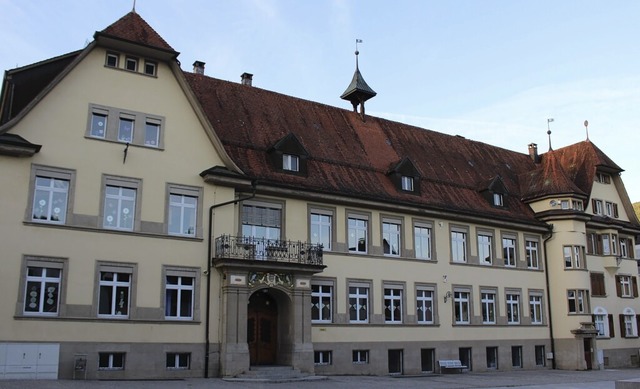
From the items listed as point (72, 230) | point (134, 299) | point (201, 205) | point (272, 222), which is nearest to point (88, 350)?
point (134, 299)

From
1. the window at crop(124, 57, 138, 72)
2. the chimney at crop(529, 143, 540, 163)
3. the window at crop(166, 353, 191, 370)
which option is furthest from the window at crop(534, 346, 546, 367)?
the window at crop(124, 57, 138, 72)

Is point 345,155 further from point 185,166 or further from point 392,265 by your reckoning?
point 185,166

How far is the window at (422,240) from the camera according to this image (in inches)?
1203

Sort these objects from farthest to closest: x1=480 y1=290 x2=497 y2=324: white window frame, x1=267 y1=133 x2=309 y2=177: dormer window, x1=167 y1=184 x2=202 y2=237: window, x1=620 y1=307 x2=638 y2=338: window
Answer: x1=620 y1=307 x2=638 y2=338: window → x1=480 y1=290 x2=497 y2=324: white window frame → x1=267 y1=133 x2=309 y2=177: dormer window → x1=167 y1=184 x2=202 y2=237: window

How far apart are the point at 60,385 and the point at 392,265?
589 inches

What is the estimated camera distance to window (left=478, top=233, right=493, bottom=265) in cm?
3309

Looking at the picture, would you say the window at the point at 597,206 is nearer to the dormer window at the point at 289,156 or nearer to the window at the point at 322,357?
the dormer window at the point at 289,156

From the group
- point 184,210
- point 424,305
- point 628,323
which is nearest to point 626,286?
point 628,323

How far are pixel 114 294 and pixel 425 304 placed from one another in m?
14.1

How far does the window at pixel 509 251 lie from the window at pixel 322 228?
11.0 m

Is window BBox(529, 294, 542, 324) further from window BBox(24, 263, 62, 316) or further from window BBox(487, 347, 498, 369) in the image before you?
window BBox(24, 263, 62, 316)

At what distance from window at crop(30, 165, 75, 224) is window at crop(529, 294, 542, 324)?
2356 cm

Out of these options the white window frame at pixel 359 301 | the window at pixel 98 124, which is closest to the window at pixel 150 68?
the window at pixel 98 124

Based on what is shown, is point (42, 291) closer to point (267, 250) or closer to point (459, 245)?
point (267, 250)
